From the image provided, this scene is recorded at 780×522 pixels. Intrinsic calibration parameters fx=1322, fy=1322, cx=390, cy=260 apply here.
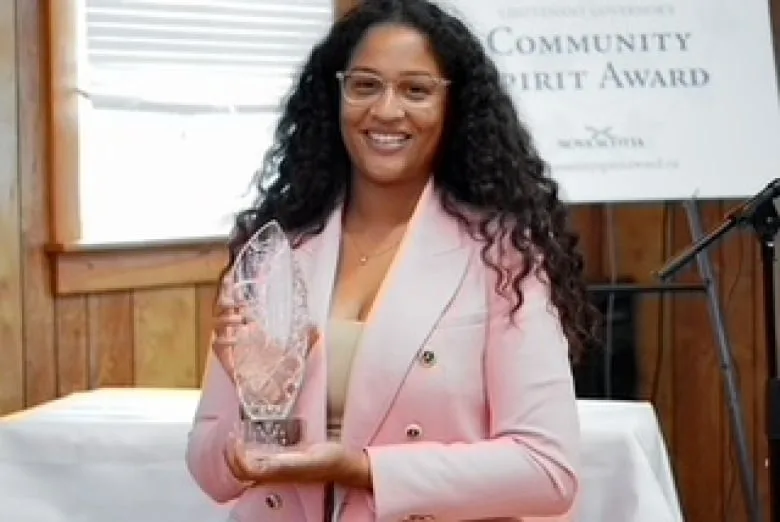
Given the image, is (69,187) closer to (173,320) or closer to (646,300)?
(173,320)

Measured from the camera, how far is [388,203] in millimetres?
1580

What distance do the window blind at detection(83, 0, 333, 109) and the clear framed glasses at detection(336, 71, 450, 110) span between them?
140 centimetres

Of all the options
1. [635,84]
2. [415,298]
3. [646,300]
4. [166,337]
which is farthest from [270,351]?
[646,300]

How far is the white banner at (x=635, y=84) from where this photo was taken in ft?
9.80

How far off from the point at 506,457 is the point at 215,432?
34cm

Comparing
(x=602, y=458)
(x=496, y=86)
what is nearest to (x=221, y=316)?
(x=496, y=86)

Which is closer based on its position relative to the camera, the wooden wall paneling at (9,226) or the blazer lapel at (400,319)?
the blazer lapel at (400,319)

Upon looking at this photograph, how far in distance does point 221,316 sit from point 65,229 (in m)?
1.38

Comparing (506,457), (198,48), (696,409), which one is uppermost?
(198,48)

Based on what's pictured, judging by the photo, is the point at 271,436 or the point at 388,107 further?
the point at 388,107

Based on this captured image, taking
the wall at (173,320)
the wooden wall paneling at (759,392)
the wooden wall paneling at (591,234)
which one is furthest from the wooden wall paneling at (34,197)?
the wooden wall paneling at (759,392)

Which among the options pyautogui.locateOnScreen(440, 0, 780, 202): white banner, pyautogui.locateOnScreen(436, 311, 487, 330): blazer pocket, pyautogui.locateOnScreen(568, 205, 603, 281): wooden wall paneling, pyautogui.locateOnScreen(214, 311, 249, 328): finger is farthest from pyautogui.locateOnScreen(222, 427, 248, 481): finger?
pyautogui.locateOnScreen(568, 205, 603, 281): wooden wall paneling

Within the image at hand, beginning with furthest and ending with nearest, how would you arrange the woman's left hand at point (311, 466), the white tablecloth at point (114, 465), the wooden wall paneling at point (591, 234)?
the wooden wall paneling at point (591, 234)
the white tablecloth at point (114, 465)
the woman's left hand at point (311, 466)

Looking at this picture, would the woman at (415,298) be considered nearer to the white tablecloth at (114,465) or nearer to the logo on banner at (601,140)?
the white tablecloth at (114,465)
